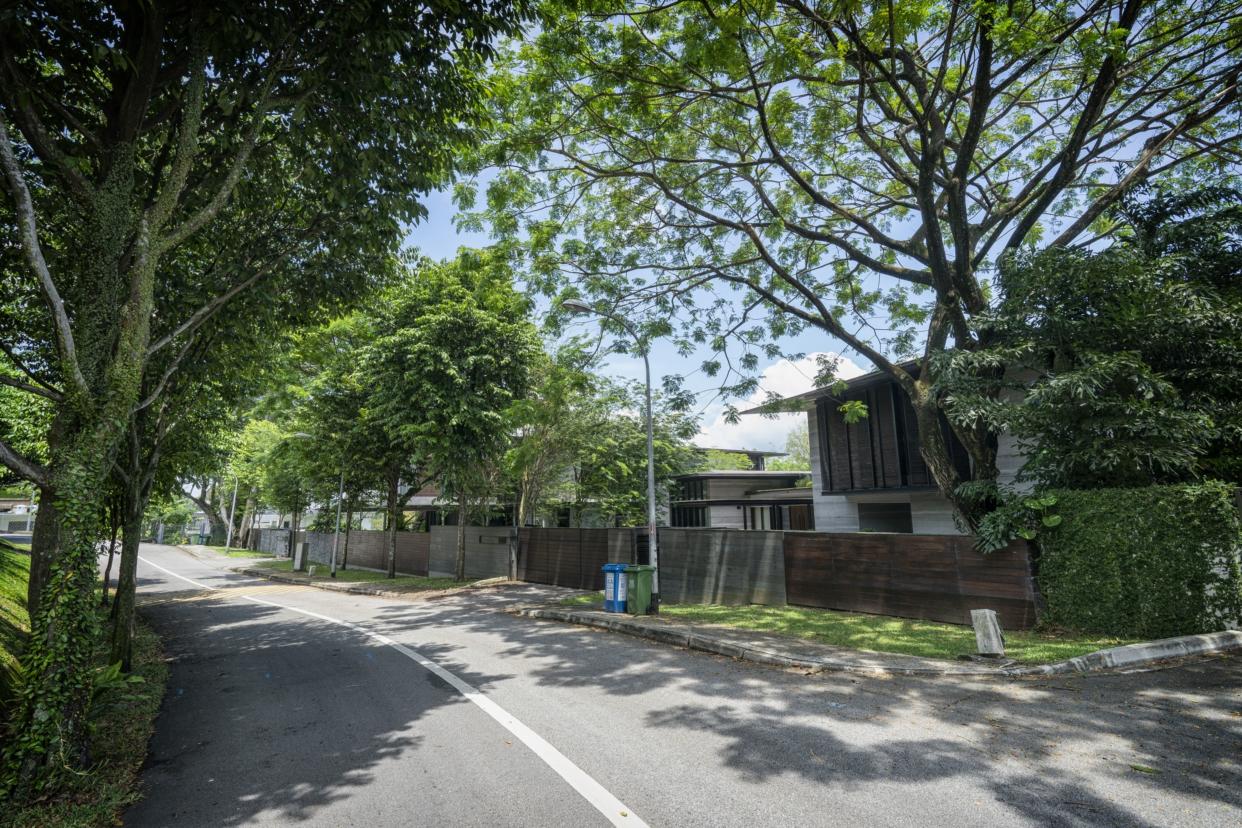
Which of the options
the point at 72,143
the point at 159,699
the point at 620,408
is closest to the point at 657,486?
the point at 620,408

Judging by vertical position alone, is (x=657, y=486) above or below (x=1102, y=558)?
above

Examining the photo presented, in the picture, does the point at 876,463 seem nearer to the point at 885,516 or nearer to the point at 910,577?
the point at 885,516

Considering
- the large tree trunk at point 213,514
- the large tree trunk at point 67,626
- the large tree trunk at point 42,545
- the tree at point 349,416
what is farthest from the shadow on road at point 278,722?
the large tree trunk at point 213,514

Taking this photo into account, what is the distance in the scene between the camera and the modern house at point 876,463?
53.6 feet

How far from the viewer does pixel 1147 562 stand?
9000mm

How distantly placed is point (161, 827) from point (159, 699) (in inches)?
161

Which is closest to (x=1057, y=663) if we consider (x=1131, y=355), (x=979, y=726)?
(x=979, y=726)

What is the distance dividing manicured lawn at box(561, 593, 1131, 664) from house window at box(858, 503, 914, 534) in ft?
29.1

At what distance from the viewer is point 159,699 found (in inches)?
284

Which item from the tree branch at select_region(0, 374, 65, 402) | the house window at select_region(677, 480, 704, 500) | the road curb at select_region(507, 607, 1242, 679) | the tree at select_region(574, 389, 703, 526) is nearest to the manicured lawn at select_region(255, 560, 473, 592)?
the tree at select_region(574, 389, 703, 526)

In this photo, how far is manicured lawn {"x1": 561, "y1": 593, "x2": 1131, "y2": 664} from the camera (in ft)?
28.1

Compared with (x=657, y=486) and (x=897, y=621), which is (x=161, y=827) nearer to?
(x=897, y=621)

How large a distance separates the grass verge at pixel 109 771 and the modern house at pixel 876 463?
500 inches

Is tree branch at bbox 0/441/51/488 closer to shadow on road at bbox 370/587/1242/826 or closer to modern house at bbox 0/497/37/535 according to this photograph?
shadow on road at bbox 370/587/1242/826
